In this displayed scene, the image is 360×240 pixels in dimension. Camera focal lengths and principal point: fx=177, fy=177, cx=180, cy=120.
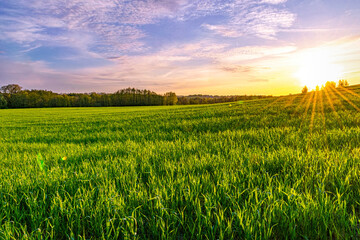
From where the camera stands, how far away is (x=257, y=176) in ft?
7.36

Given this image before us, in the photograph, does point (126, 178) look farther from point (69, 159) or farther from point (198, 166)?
point (69, 159)

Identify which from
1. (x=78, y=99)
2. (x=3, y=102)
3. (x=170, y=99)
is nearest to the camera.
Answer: (x=3, y=102)

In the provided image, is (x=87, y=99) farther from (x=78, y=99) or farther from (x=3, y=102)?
(x=3, y=102)

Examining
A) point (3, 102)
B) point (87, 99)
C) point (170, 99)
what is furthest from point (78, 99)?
point (170, 99)

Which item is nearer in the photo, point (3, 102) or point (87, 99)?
point (3, 102)

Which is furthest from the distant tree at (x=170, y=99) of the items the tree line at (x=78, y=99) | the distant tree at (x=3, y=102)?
the distant tree at (x=3, y=102)

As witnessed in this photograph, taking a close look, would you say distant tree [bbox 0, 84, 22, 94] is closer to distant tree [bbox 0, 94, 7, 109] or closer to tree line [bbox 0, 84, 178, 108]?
tree line [bbox 0, 84, 178, 108]

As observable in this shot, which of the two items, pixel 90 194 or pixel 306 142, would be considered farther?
pixel 306 142

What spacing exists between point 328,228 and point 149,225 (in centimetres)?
157

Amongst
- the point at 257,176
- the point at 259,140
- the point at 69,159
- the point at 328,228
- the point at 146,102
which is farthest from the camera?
the point at 146,102

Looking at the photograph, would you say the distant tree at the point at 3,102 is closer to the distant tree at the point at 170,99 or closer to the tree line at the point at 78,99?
the tree line at the point at 78,99

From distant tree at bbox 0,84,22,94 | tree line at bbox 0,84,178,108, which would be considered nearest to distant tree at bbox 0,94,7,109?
tree line at bbox 0,84,178,108

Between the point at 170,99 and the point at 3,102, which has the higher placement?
the point at 170,99

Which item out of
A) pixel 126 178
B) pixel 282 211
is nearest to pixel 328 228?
pixel 282 211
